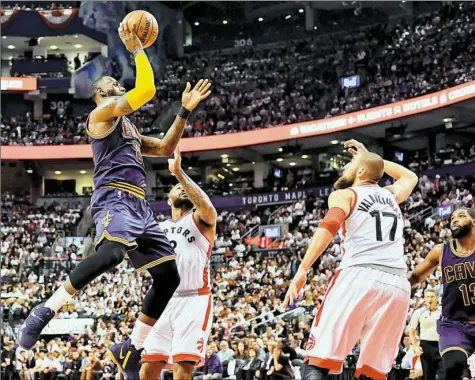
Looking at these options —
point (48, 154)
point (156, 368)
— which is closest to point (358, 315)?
point (156, 368)

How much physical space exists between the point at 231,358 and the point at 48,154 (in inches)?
1117

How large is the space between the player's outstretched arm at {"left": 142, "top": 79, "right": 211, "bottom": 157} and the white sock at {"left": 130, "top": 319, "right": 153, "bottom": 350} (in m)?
1.47

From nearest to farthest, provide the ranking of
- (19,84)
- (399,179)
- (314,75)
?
1. (399,179)
2. (314,75)
3. (19,84)

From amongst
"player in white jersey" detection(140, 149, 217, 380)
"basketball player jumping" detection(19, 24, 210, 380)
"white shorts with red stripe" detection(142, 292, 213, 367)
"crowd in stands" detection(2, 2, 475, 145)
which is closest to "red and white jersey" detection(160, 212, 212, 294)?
"player in white jersey" detection(140, 149, 217, 380)

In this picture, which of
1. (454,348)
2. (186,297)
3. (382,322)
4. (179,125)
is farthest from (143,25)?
(454,348)

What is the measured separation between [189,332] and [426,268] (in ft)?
7.48

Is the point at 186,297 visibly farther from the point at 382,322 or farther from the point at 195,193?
the point at 382,322

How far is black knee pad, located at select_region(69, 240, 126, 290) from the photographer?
18.7 feet

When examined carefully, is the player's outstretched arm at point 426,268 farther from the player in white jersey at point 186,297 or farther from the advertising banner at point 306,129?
the advertising banner at point 306,129

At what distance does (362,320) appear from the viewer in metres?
5.72

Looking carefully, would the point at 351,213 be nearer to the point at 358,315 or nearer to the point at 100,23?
the point at 358,315

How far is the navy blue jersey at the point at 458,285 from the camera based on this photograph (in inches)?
303

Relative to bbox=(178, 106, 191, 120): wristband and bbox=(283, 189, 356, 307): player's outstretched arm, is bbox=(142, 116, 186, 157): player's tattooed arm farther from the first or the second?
bbox=(283, 189, 356, 307): player's outstretched arm

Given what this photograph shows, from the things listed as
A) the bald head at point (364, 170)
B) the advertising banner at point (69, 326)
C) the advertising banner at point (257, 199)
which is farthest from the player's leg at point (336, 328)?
the advertising banner at point (257, 199)
